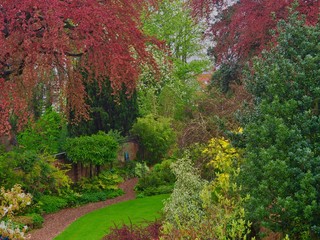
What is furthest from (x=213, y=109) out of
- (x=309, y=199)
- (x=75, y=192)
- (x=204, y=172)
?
(x=309, y=199)

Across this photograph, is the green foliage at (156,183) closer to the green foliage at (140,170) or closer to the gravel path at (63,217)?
the gravel path at (63,217)

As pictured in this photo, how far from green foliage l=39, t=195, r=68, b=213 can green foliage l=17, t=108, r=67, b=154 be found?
238cm

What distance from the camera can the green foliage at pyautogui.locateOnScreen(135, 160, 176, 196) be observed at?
42.6 ft

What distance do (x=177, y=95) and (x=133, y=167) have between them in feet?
14.4

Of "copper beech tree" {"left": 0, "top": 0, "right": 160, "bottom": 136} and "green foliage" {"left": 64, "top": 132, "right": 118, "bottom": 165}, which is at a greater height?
"copper beech tree" {"left": 0, "top": 0, "right": 160, "bottom": 136}

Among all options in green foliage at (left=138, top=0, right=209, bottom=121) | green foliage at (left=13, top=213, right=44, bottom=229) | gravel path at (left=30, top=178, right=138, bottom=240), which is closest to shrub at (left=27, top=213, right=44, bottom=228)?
green foliage at (left=13, top=213, right=44, bottom=229)

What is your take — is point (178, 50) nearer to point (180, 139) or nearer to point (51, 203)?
point (180, 139)

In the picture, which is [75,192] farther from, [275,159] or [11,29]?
[275,159]

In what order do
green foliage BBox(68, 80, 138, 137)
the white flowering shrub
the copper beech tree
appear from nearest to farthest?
the white flowering shrub < the copper beech tree < green foliage BBox(68, 80, 138, 137)

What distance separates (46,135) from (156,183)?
4034mm

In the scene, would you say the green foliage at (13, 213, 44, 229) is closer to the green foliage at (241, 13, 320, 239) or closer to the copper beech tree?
the copper beech tree

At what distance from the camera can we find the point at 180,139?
11.1 meters

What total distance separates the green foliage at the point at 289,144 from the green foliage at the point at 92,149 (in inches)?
346

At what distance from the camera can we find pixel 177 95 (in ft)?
62.1
